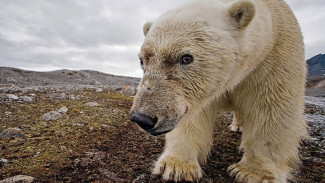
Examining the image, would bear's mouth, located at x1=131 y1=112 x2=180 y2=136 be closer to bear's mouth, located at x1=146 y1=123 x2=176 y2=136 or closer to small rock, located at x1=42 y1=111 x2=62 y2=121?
bear's mouth, located at x1=146 y1=123 x2=176 y2=136

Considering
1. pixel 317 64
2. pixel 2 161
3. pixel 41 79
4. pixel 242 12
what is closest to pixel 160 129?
pixel 242 12

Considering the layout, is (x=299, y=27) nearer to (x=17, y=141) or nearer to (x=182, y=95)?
(x=182, y=95)

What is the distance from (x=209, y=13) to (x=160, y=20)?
529 millimetres

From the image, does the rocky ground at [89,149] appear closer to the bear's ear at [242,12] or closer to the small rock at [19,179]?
the small rock at [19,179]

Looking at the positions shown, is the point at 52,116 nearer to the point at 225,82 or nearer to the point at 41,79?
the point at 225,82

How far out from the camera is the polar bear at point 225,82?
1.99m

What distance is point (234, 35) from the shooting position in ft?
7.44

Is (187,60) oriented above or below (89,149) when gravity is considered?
above

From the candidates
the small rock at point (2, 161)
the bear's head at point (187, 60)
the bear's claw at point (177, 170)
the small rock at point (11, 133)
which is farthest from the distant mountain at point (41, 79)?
the bear's head at point (187, 60)

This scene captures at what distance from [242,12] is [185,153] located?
1.72m

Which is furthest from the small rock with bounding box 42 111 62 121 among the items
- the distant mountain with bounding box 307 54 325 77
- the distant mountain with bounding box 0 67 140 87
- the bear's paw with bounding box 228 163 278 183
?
the distant mountain with bounding box 307 54 325 77

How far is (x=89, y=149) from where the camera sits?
8.79 feet

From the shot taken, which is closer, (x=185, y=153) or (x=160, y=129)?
(x=160, y=129)

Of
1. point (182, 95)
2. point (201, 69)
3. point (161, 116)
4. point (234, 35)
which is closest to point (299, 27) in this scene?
point (234, 35)
